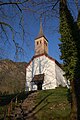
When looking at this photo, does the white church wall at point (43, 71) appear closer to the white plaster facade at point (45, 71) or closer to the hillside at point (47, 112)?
the white plaster facade at point (45, 71)

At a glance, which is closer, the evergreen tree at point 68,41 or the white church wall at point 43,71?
the evergreen tree at point 68,41

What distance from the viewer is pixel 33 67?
39531 millimetres

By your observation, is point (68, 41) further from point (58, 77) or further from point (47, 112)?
point (58, 77)

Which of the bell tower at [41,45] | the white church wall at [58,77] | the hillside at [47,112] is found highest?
the bell tower at [41,45]

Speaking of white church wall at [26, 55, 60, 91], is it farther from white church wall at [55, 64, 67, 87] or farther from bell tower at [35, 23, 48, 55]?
bell tower at [35, 23, 48, 55]

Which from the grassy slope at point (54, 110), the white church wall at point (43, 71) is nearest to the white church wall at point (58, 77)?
the white church wall at point (43, 71)

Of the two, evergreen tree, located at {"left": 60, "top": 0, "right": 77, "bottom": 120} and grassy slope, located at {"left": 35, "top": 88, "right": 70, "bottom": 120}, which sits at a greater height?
evergreen tree, located at {"left": 60, "top": 0, "right": 77, "bottom": 120}

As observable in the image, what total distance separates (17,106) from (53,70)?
1785 cm

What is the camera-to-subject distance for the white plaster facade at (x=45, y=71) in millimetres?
35906

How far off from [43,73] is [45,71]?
0.49 m

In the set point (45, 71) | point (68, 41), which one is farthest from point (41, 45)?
point (68, 41)

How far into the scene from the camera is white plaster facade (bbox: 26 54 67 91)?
35.9 m

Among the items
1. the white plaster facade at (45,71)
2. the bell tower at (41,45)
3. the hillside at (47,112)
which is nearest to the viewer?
the hillside at (47,112)

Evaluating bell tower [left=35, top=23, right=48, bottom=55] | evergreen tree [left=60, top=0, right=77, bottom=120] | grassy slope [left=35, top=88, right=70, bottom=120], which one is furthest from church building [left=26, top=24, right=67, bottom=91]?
evergreen tree [left=60, top=0, right=77, bottom=120]
